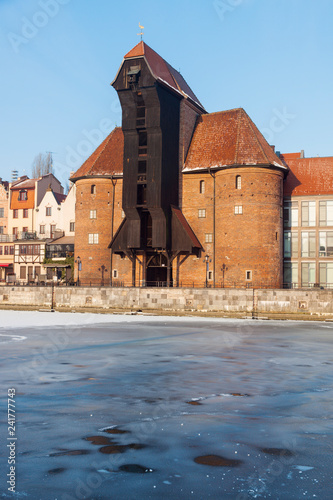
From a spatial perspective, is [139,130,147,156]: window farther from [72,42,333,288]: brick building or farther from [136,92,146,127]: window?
[136,92,146,127]: window

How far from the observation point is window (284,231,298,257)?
173ft

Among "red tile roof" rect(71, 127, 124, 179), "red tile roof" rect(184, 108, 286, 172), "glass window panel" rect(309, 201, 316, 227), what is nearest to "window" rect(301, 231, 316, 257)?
"glass window panel" rect(309, 201, 316, 227)

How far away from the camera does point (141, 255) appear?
5234 cm

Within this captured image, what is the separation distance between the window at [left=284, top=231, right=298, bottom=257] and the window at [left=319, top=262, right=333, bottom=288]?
273cm

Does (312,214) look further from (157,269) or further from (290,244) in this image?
(157,269)

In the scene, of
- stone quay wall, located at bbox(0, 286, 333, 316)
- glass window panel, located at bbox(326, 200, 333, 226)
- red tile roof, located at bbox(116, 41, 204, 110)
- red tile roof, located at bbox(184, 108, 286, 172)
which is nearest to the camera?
stone quay wall, located at bbox(0, 286, 333, 316)

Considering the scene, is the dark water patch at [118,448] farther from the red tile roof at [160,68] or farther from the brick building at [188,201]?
the red tile roof at [160,68]

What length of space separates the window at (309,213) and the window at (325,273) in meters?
4.00

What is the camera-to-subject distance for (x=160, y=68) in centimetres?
5225

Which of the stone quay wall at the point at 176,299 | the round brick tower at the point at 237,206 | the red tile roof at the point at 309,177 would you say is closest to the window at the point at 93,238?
the stone quay wall at the point at 176,299

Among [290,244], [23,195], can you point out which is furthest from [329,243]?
[23,195]

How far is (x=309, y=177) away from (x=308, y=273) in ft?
31.2

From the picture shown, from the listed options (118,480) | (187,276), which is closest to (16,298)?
(187,276)

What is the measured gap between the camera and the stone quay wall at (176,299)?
42.4 meters
